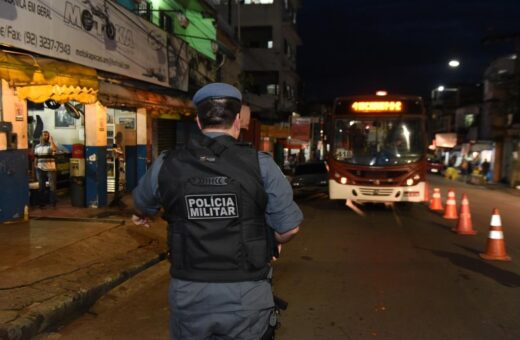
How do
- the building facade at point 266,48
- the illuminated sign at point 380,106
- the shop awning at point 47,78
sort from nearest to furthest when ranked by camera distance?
the shop awning at point 47,78
the illuminated sign at point 380,106
the building facade at point 266,48

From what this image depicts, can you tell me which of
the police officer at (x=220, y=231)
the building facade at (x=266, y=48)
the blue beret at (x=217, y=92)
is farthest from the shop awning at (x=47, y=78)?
the building facade at (x=266, y=48)

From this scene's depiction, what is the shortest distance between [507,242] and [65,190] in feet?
36.2

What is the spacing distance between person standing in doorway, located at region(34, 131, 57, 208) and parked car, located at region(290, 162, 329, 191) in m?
9.13

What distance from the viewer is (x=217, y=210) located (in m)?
2.36

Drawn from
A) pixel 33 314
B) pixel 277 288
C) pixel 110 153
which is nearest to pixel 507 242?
pixel 277 288

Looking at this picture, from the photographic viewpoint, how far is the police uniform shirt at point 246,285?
2.38m

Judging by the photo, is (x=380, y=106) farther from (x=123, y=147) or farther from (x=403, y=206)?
(x=123, y=147)

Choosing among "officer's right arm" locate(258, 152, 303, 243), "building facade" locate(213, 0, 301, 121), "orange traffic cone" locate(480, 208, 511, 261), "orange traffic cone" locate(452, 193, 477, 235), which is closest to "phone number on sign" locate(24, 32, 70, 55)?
"officer's right arm" locate(258, 152, 303, 243)

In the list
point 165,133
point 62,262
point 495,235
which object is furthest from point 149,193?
point 165,133

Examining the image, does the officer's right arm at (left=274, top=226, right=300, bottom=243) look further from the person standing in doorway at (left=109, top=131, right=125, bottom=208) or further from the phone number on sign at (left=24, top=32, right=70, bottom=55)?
the person standing in doorway at (left=109, top=131, right=125, bottom=208)

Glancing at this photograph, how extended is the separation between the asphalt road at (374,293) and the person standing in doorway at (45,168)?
496 centimetres

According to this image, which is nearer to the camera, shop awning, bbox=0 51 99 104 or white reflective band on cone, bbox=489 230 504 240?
shop awning, bbox=0 51 99 104

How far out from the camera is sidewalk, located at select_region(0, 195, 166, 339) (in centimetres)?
535

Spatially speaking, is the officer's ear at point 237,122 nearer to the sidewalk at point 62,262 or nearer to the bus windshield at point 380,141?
the sidewalk at point 62,262
